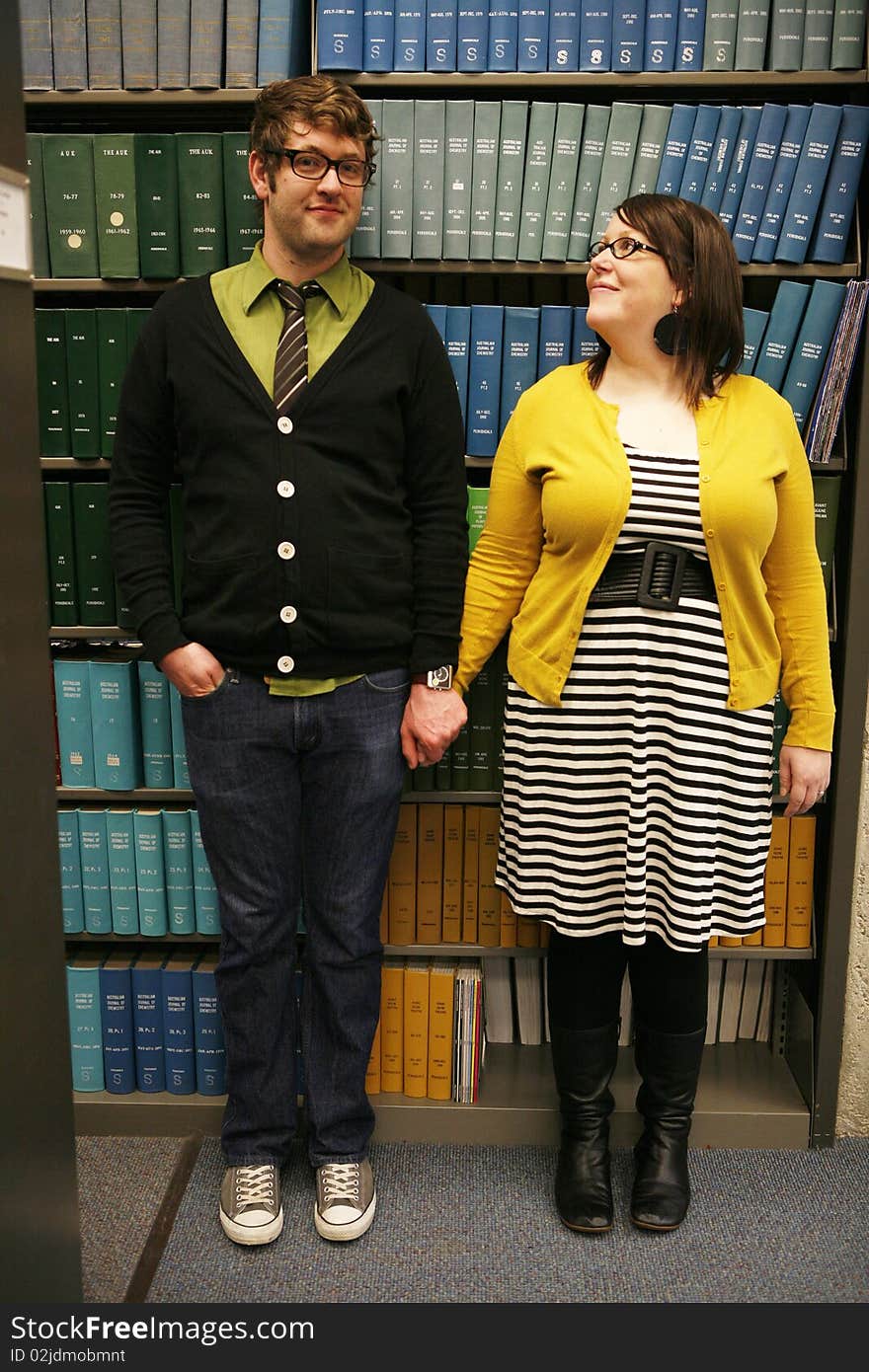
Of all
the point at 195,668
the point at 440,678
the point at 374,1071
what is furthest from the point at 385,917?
the point at 195,668

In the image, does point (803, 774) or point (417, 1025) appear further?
point (417, 1025)

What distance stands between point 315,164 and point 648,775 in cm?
106

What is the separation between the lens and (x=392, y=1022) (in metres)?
2.26

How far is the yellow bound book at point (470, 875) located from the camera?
7.25 ft

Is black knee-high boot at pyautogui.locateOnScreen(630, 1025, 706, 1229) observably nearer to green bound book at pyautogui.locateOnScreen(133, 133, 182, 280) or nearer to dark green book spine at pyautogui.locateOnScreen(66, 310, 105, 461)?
dark green book spine at pyautogui.locateOnScreen(66, 310, 105, 461)

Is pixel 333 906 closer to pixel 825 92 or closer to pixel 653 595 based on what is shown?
pixel 653 595

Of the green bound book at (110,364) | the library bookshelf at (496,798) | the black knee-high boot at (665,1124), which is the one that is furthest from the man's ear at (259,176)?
the black knee-high boot at (665,1124)

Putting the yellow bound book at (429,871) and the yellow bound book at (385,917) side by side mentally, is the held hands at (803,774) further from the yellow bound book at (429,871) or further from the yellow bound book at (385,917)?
the yellow bound book at (385,917)

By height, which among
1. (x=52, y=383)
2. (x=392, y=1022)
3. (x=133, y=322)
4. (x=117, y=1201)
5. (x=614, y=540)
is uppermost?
(x=133, y=322)

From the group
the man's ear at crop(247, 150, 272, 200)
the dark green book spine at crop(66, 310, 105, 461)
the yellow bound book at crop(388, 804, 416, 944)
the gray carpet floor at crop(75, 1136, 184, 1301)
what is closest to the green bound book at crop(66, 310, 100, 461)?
the dark green book spine at crop(66, 310, 105, 461)

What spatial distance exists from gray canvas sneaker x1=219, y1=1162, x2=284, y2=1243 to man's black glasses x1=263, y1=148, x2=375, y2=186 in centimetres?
162

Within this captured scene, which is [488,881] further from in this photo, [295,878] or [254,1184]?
[254,1184]

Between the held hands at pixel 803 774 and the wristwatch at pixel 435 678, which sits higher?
the wristwatch at pixel 435 678

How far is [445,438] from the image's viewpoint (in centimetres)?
187
